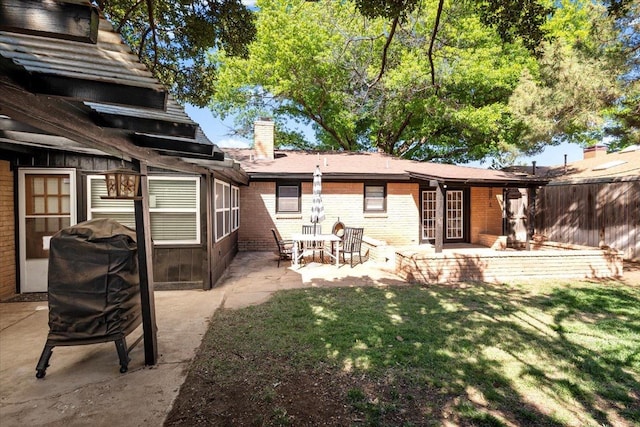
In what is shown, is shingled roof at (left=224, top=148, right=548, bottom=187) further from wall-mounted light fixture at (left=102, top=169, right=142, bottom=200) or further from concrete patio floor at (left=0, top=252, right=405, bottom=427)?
wall-mounted light fixture at (left=102, top=169, right=142, bottom=200)

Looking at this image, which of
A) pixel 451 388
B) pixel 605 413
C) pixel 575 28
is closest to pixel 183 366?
pixel 451 388

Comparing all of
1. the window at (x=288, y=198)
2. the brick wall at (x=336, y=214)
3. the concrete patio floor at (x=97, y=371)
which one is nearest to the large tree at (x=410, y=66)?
the brick wall at (x=336, y=214)

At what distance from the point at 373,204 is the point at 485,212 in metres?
4.76

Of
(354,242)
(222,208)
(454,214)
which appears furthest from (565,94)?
A: (222,208)

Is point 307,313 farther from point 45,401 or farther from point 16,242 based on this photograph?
point 16,242

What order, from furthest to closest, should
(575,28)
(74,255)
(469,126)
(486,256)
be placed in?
1. (575,28)
2. (469,126)
3. (486,256)
4. (74,255)

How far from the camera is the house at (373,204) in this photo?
1187 centimetres

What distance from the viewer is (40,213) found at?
20.4ft

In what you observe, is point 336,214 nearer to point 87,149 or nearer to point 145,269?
point 87,149

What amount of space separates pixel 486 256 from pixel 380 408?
19.6ft

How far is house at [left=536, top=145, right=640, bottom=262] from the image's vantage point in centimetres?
989

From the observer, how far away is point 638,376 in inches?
129

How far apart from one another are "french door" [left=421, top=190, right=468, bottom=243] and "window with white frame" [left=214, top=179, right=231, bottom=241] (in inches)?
303

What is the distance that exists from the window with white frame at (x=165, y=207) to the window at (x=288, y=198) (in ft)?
18.4
